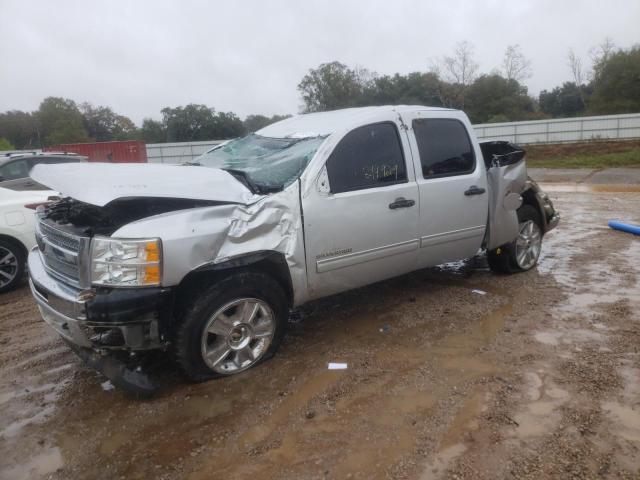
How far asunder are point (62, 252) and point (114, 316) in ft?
2.34

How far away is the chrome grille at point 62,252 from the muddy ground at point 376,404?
840 millimetres

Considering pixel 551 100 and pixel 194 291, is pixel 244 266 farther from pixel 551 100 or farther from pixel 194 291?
pixel 551 100

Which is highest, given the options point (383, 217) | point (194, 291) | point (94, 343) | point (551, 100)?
point (551, 100)

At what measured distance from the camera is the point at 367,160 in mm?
3982

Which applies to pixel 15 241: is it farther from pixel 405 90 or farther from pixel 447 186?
pixel 405 90

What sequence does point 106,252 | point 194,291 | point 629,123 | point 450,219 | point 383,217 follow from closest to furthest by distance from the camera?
point 106,252 < point 194,291 < point 383,217 < point 450,219 < point 629,123

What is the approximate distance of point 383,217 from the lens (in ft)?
13.1

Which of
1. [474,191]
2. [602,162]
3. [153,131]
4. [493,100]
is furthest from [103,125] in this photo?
[474,191]

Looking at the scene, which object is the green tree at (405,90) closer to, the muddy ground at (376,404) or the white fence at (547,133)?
the white fence at (547,133)

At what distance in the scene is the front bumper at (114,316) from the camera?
2875 mm

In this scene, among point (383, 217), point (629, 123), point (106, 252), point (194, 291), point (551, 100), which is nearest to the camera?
point (106, 252)

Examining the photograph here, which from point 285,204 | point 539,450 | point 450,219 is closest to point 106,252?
point 285,204

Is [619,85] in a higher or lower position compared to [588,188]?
higher

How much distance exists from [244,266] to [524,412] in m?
1.95
